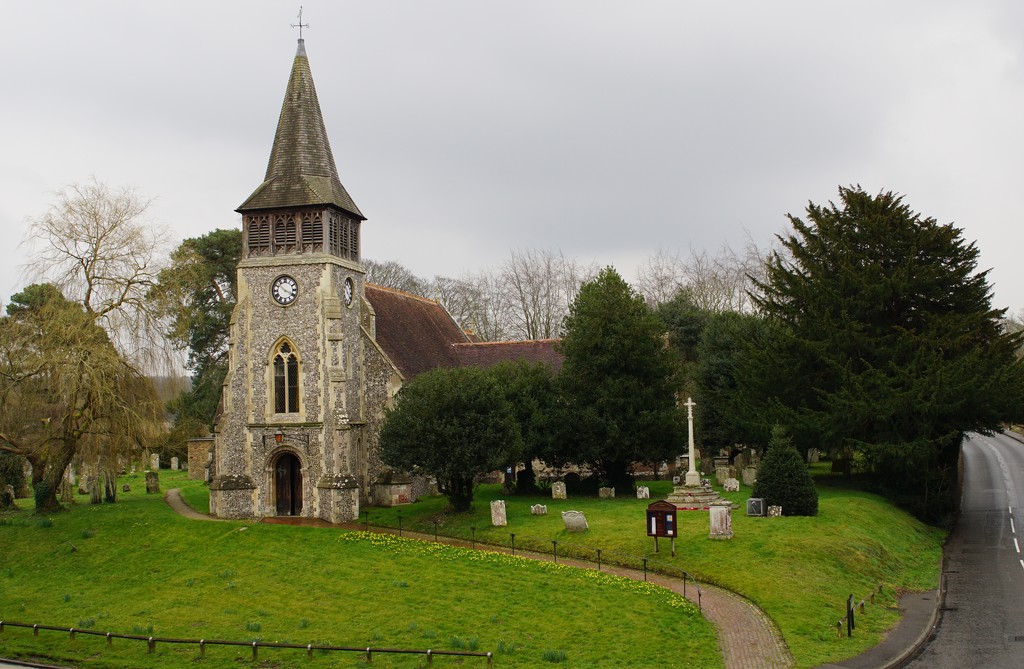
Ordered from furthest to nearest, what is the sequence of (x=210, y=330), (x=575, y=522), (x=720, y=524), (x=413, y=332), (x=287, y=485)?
1. (x=210, y=330)
2. (x=413, y=332)
3. (x=287, y=485)
4. (x=575, y=522)
5. (x=720, y=524)

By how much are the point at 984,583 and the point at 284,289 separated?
26.2 m

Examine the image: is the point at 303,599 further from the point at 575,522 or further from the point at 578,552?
the point at 575,522

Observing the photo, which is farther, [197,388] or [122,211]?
[197,388]

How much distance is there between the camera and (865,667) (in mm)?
18312

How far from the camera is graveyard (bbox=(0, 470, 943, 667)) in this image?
19.6 metres

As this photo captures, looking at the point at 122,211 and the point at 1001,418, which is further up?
the point at 122,211

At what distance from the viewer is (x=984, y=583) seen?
26.6m

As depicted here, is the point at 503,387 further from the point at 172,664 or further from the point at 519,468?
the point at 172,664

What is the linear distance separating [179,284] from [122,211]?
3361 millimetres

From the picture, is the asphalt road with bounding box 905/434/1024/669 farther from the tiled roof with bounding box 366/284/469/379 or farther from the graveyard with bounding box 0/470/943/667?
the tiled roof with bounding box 366/284/469/379

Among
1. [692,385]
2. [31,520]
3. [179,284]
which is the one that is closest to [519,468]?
[692,385]

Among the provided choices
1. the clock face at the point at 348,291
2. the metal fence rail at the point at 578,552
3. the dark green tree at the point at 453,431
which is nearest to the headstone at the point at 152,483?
the clock face at the point at 348,291

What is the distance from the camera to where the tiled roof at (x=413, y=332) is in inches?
1620

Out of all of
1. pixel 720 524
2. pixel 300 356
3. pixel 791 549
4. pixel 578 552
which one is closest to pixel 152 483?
pixel 300 356
